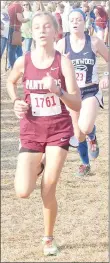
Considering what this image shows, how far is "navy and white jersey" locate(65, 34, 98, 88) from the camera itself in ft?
20.3

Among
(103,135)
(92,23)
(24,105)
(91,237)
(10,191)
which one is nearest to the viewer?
(24,105)

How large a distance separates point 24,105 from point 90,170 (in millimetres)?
2664

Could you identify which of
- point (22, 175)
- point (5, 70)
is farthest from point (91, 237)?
point (5, 70)

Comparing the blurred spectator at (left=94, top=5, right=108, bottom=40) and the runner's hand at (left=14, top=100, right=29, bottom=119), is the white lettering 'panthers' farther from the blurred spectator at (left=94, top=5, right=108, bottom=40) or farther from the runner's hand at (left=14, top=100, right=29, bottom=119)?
the blurred spectator at (left=94, top=5, right=108, bottom=40)

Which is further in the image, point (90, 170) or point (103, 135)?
point (103, 135)

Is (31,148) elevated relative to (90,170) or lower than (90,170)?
elevated

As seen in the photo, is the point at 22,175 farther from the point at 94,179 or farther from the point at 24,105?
the point at 94,179

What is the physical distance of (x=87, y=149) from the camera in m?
6.71

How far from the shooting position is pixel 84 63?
6.19 metres

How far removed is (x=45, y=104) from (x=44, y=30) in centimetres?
53

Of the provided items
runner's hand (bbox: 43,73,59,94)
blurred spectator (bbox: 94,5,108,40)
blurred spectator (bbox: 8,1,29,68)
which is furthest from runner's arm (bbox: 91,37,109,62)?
blurred spectator (bbox: 94,5,108,40)

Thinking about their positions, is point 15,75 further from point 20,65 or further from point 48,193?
point 48,193

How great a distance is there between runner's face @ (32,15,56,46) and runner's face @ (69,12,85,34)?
5.88 feet

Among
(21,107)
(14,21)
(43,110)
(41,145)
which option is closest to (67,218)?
(41,145)
